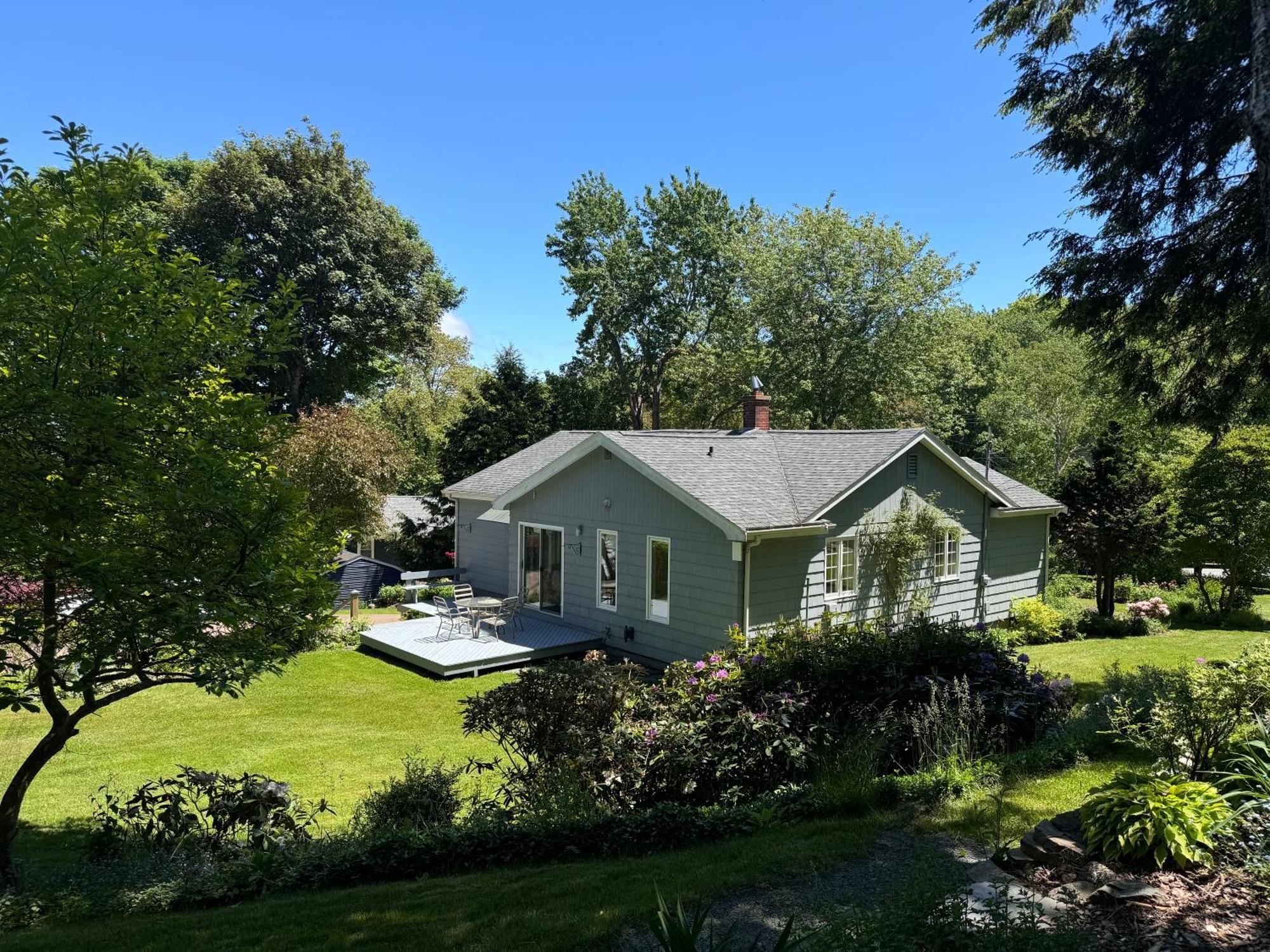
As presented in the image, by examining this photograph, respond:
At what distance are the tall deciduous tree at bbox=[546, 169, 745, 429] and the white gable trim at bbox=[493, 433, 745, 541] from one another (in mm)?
19799

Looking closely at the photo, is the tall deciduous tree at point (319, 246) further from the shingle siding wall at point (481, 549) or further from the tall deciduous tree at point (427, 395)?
the shingle siding wall at point (481, 549)

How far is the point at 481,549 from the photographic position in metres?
21.1

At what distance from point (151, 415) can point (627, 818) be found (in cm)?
459

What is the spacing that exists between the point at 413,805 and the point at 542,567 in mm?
10657

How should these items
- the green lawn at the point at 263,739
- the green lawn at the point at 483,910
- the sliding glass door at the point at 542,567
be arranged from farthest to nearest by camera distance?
the sliding glass door at the point at 542,567 → the green lawn at the point at 263,739 → the green lawn at the point at 483,910

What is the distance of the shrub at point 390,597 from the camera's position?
70.0ft

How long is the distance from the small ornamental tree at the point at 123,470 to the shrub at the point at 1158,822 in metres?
5.17

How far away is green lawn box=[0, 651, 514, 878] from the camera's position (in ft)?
26.1

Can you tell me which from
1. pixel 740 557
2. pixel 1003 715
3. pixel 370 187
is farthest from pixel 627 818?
pixel 370 187

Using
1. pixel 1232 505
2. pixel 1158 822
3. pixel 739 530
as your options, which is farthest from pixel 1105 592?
pixel 1158 822

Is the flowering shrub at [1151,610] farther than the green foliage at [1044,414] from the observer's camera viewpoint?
No

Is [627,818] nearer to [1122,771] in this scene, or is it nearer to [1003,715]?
[1122,771]

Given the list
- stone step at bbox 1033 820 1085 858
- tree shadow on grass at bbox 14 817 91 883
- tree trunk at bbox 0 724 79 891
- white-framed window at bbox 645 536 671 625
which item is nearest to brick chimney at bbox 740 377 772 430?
white-framed window at bbox 645 536 671 625

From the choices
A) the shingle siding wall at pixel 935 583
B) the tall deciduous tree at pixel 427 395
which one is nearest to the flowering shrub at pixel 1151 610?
the shingle siding wall at pixel 935 583
